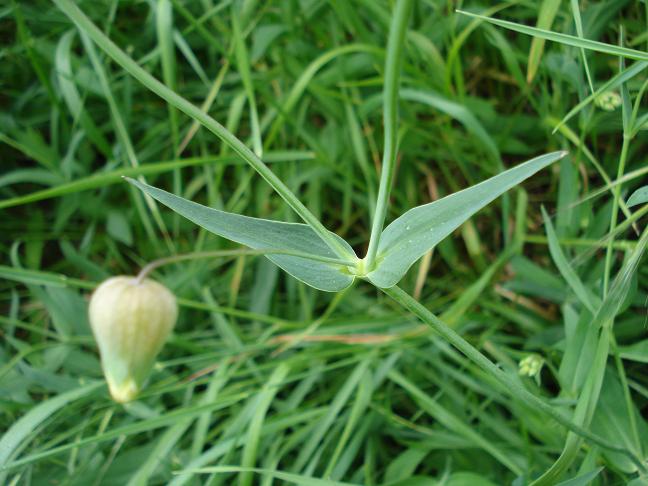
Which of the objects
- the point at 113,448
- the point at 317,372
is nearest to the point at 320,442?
the point at 317,372

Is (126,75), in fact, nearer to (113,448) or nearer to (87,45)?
(87,45)

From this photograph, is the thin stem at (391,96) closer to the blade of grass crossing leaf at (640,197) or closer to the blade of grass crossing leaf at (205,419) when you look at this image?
the blade of grass crossing leaf at (640,197)

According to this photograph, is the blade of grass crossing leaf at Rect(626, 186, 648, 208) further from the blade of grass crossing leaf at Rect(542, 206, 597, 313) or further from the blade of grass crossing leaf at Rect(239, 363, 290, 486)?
the blade of grass crossing leaf at Rect(239, 363, 290, 486)

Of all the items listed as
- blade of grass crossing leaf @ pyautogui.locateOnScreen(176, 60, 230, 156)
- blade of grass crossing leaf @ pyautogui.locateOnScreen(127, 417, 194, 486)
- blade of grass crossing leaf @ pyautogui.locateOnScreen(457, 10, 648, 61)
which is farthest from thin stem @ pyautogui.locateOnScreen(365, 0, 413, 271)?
blade of grass crossing leaf @ pyautogui.locateOnScreen(176, 60, 230, 156)

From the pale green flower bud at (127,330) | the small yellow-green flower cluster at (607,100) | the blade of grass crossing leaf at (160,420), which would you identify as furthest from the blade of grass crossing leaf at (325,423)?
the small yellow-green flower cluster at (607,100)

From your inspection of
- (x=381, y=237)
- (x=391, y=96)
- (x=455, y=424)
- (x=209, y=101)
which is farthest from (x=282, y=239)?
(x=209, y=101)
